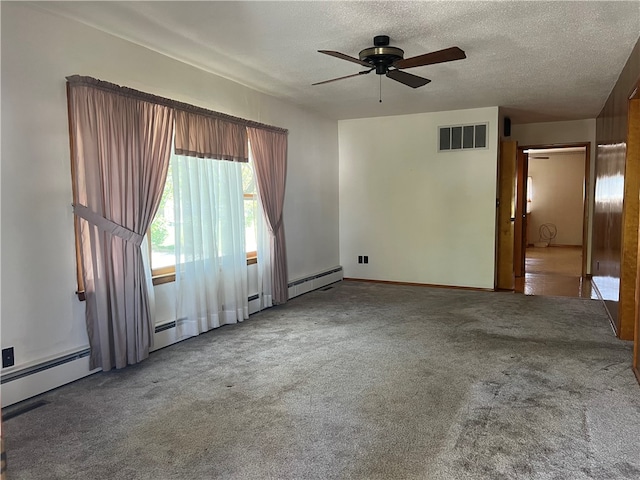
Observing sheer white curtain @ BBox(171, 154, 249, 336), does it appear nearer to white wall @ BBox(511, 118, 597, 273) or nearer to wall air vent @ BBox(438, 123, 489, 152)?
wall air vent @ BBox(438, 123, 489, 152)

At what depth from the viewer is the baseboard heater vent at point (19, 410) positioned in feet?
9.09

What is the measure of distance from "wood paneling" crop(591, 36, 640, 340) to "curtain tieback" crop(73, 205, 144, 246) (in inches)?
159

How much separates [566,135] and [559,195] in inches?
201

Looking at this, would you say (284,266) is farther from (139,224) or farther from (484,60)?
(484,60)

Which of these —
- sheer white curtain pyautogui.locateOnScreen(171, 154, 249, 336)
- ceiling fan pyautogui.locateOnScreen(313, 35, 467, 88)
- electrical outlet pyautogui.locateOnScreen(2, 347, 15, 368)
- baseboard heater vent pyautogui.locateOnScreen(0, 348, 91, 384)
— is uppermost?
ceiling fan pyautogui.locateOnScreen(313, 35, 467, 88)

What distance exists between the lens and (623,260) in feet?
13.5

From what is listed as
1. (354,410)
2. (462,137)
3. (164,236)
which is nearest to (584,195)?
(462,137)

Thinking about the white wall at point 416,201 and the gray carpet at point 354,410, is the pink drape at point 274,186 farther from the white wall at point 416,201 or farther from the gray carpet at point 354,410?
the white wall at point 416,201

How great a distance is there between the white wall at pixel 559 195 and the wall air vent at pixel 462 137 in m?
6.24

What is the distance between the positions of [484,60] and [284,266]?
305cm

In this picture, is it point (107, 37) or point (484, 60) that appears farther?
point (484, 60)

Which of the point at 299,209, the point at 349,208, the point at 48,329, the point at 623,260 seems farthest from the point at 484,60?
the point at 48,329

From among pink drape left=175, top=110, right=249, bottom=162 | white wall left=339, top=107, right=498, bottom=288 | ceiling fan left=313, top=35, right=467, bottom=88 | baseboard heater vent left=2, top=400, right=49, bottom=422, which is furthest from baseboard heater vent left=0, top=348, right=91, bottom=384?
white wall left=339, top=107, right=498, bottom=288

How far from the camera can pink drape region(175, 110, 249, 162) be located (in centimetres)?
407
